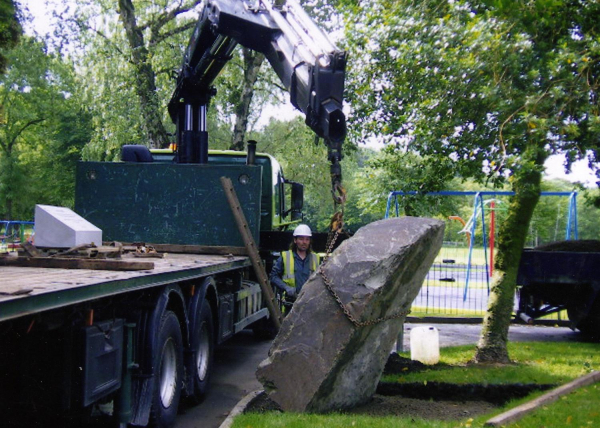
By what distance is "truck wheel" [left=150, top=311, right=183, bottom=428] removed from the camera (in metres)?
6.19

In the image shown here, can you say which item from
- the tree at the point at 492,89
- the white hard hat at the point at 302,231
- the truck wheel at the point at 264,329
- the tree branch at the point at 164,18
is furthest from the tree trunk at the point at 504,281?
the tree branch at the point at 164,18

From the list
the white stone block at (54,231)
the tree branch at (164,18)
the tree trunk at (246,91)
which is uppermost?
the tree branch at (164,18)

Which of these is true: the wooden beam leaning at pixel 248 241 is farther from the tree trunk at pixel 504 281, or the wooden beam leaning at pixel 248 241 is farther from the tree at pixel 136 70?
the tree at pixel 136 70

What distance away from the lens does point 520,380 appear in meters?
8.19

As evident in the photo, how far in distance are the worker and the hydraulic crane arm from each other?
1.42m

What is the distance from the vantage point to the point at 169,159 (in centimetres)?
1179

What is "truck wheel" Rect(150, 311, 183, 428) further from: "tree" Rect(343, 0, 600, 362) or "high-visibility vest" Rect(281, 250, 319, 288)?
"tree" Rect(343, 0, 600, 362)

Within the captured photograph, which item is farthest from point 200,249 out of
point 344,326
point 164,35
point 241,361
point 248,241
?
point 164,35

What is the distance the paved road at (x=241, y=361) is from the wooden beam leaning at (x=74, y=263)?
6.46 ft

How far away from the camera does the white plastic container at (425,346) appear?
30.1ft

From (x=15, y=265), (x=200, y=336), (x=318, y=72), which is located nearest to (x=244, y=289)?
(x=200, y=336)

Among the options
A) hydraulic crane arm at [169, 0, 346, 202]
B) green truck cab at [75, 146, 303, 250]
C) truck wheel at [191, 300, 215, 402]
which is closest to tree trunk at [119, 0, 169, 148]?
hydraulic crane arm at [169, 0, 346, 202]

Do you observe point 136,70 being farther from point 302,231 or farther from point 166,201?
point 302,231

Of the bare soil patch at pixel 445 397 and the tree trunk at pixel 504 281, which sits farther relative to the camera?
the tree trunk at pixel 504 281
